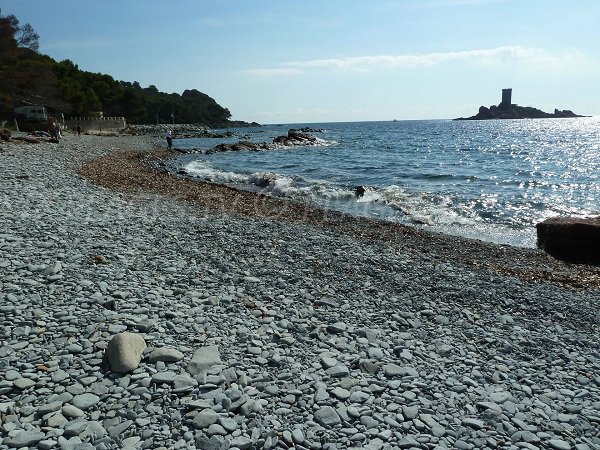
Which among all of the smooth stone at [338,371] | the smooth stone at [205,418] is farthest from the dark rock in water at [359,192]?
the smooth stone at [205,418]

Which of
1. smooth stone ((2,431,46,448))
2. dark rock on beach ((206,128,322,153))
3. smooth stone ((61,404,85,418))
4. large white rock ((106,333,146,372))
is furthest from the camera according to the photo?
dark rock on beach ((206,128,322,153))

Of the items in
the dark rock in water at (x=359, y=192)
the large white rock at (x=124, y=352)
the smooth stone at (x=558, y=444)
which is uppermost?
the dark rock in water at (x=359, y=192)

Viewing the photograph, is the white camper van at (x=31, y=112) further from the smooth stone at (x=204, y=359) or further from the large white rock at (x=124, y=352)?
the smooth stone at (x=204, y=359)

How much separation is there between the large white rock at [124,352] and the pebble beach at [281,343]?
86 mm

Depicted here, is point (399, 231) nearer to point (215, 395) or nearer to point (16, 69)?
point (215, 395)

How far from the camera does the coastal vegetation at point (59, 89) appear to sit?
41.2 meters

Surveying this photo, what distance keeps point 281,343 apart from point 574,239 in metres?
10.2

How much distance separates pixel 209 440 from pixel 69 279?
4.24m

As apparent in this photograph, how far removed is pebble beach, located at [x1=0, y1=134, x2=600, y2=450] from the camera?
4.06 metres

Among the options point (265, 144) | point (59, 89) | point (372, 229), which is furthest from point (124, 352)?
point (59, 89)

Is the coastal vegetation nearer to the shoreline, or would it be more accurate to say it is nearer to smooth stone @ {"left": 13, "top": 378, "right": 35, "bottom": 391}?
the shoreline

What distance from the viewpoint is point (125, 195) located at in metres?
15.7

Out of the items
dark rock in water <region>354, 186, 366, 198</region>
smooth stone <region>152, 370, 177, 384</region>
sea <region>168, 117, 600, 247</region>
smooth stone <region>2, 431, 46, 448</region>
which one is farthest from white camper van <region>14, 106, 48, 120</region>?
smooth stone <region>2, 431, 46, 448</region>

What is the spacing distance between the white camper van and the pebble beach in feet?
177
